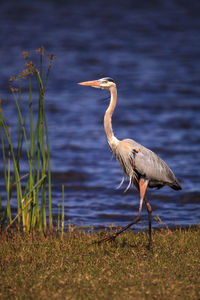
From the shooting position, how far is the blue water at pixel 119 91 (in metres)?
10.1

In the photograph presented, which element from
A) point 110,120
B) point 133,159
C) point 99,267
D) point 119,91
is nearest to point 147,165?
point 133,159

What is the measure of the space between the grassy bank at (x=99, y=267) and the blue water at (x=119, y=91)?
1923mm

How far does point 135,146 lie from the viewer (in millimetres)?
6586

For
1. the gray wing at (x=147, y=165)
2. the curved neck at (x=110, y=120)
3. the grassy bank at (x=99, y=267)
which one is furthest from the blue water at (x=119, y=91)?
the curved neck at (x=110, y=120)

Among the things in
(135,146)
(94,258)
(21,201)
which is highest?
(135,146)

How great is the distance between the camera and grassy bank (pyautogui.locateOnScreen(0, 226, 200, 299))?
470 centimetres

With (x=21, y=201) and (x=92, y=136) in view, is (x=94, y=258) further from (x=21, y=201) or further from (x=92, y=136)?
(x=92, y=136)

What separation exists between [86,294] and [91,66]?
18.8 meters

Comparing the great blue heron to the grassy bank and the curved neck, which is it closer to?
the curved neck

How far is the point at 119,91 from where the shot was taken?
20219 mm

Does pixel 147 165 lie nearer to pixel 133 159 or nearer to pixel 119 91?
pixel 133 159

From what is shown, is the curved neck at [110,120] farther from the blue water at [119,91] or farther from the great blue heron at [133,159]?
the blue water at [119,91]

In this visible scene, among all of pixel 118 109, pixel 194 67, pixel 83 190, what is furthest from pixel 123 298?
pixel 194 67

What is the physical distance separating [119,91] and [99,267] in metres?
15.2
